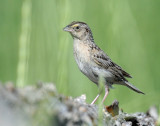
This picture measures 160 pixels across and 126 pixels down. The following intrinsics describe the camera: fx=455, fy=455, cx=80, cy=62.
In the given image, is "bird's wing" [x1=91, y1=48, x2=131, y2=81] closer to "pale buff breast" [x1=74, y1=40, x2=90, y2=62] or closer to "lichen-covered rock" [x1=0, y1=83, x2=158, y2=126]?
"pale buff breast" [x1=74, y1=40, x2=90, y2=62]

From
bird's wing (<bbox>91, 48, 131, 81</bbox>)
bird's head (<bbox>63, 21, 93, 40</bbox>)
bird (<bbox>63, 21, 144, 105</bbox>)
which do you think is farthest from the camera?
bird's head (<bbox>63, 21, 93, 40</bbox>)

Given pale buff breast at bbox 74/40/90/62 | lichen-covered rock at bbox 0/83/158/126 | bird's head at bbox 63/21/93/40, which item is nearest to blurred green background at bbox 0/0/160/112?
bird's head at bbox 63/21/93/40

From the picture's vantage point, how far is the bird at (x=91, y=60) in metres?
5.97

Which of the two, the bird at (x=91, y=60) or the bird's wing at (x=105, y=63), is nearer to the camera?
the bird at (x=91, y=60)

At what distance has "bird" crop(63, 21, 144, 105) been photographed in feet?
19.6

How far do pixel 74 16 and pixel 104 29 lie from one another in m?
0.57

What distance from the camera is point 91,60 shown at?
6.07m

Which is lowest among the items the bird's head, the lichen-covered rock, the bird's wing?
the lichen-covered rock

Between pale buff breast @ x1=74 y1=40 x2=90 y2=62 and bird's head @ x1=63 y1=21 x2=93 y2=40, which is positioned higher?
bird's head @ x1=63 y1=21 x2=93 y2=40

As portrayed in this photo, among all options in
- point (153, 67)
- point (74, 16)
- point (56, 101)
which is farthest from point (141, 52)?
point (56, 101)

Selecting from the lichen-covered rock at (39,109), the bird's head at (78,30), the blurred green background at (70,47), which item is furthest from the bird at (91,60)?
the lichen-covered rock at (39,109)

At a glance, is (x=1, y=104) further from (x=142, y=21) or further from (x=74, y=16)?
(x=142, y=21)

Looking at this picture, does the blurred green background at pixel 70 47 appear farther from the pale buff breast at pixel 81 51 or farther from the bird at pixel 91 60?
the pale buff breast at pixel 81 51

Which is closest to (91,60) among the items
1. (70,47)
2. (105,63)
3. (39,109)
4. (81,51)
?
(81,51)
